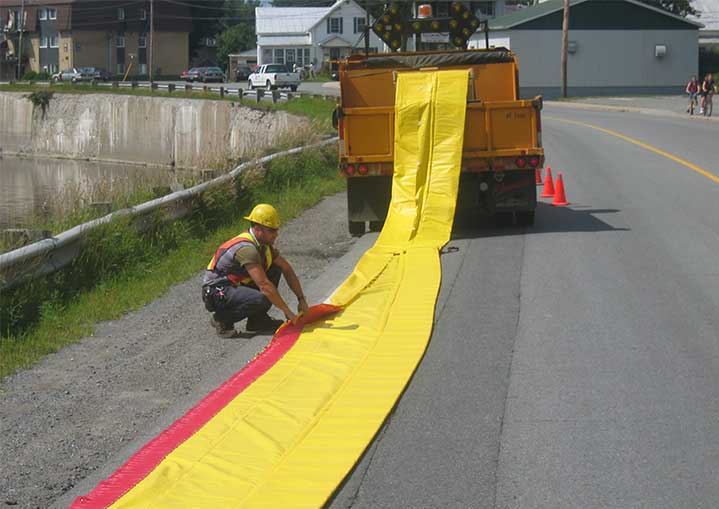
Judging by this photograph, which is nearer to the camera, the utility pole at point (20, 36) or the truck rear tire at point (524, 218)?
the truck rear tire at point (524, 218)

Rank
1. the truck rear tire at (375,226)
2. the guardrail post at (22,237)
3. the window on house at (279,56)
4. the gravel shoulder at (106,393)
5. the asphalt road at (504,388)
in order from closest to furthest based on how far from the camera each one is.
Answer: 1. the asphalt road at (504,388)
2. the gravel shoulder at (106,393)
3. the guardrail post at (22,237)
4. the truck rear tire at (375,226)
5. the window on house at (279,56)

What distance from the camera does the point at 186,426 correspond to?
6957 mm

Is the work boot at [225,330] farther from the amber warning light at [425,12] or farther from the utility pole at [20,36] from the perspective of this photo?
the utility pole at [20,36]

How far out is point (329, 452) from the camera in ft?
21.2

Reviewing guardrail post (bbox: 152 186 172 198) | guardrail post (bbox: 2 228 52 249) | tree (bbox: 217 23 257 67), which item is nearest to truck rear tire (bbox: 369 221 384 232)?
guardrail post (bbox: 152 186 172 198)

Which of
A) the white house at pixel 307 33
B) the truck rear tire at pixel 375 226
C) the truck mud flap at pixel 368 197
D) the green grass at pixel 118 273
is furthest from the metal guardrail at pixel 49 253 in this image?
the white house at pixel 307 33

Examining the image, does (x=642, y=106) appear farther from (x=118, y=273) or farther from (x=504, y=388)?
→ (x=504, y=388)

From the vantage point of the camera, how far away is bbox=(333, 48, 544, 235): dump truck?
1482 cm

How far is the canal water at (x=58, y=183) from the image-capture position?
1898 cm

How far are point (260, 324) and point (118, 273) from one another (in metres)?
3.15

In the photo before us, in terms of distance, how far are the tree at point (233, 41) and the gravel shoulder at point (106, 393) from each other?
4524 inches

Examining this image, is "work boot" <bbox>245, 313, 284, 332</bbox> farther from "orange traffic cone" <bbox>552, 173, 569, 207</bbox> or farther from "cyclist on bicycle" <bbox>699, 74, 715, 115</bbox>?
"cyclist on bicycle" <bbox>699, 74, 715, 115</bbox>

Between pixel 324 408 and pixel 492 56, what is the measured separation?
9.45 meters

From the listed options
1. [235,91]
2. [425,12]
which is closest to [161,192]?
[425,12]
